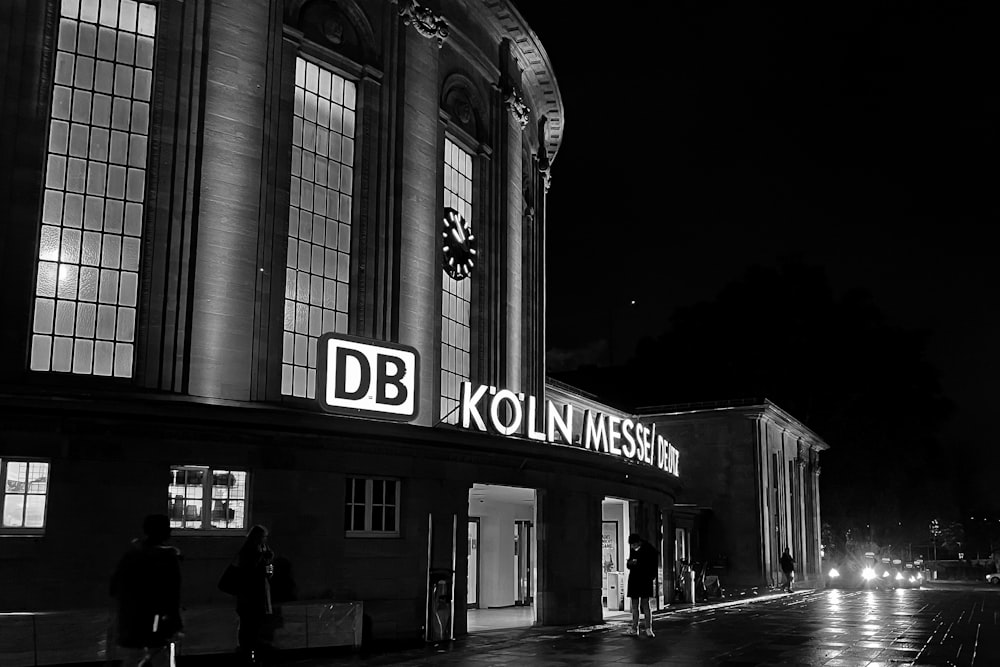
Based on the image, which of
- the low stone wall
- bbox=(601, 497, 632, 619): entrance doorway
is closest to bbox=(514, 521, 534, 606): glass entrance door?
bbox=(601, 497, 632, 619): entrance doorway

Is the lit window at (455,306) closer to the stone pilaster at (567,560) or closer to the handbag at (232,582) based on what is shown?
the stone pilaster at (567,560)

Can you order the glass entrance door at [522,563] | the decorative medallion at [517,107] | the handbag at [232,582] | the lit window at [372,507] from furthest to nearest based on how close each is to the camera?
the decorative medallion at [517,107] → the glass entrance door at [522,563] → the lit window at [372,507] → the handbag at [232,582]

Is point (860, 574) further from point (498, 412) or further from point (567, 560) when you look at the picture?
point (498, 412)

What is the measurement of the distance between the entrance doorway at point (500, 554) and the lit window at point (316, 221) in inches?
309

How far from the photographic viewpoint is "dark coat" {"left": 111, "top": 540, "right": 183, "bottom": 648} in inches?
377

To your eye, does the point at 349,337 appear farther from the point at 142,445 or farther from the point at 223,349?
the point at 142,445

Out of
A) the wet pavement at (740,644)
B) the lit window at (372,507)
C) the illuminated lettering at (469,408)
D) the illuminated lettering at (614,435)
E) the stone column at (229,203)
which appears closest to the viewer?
the wet pavement at (740,644)

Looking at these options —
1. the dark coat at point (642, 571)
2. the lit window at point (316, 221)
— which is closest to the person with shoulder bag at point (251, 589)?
the lit window at point (316, 221)

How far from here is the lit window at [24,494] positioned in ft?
50.9

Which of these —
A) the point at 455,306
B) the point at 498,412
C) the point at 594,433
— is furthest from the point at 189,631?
the point at 455,306

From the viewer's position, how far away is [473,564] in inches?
1134

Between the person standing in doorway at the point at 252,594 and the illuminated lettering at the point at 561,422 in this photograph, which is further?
the illuminated lettering at the point at 561,422

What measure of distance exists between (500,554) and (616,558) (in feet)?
11.4

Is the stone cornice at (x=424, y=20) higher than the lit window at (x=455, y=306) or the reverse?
higher
